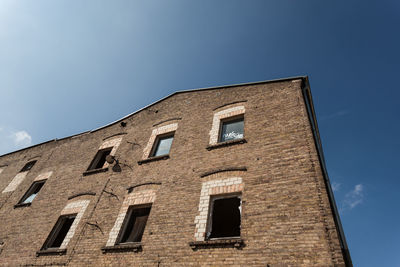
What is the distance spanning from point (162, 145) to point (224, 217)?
14.0 feet

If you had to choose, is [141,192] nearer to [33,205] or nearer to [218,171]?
[218,171]

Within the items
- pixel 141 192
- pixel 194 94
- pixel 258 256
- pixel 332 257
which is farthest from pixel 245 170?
pixel 194 94

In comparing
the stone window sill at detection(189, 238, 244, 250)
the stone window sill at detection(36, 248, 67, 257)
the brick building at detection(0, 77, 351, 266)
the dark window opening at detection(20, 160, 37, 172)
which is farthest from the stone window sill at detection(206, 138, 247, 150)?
the dark window opening at detection(20, 160, 37, 172)

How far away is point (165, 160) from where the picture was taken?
25.3 ft

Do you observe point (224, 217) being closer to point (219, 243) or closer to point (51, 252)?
point (219, 243)

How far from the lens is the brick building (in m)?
4.66

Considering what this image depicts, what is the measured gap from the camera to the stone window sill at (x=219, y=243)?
4.69 m

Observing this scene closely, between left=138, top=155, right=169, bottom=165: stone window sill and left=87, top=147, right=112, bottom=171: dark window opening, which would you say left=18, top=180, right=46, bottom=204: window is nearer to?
left=87, top=147, right=112, bottom=171: dark window opening

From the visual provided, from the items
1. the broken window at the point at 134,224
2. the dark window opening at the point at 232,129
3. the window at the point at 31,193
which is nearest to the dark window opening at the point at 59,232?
the broken window at the point at 134,224

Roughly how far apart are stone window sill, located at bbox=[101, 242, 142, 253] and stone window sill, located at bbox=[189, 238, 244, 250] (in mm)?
1542

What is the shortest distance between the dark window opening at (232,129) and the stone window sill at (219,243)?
3394 mm

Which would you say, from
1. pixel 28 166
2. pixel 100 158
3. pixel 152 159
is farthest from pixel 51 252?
pixel 28 166

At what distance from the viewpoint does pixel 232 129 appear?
7789mm

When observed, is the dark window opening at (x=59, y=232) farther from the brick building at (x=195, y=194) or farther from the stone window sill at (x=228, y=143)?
the stone window sill at (x=228, y=143)
